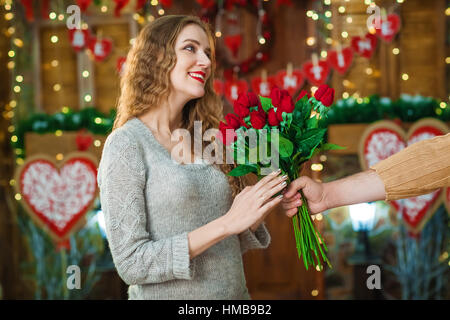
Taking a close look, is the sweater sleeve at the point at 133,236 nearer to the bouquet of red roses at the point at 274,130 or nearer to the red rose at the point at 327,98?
the bouquet of red roses at the point at 274,130

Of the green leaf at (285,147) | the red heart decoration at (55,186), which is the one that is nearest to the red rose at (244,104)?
the green leaf at (285,147)

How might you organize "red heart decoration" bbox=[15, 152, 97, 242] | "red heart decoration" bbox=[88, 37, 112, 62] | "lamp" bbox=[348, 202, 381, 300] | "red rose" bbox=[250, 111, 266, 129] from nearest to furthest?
"red rose" bbox=[250, 111, 266, 129] < "red heart decoration" bbox=[15, 152, 97, 242] < "lamp" bbox=[348, 202, 381, 300] < "red heart decoration" bbox=[88, 37, 112, 62]

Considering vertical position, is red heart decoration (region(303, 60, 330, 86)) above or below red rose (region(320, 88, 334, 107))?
above

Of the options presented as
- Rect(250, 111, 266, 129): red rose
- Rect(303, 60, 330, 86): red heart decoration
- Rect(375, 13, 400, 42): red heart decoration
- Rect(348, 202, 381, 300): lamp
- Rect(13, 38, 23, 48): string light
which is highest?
Rect(375, 13, 400, 42): red heart decoration

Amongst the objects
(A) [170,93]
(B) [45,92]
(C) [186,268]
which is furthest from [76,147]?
(C) [186,268]

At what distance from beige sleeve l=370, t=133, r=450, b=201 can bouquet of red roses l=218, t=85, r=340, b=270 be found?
0.87 ft

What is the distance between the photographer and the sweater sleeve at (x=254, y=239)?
1.78 metres

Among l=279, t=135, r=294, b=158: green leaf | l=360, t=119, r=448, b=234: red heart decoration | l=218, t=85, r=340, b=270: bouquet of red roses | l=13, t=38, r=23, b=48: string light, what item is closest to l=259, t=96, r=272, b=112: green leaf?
l=218, t=85, r=340, b=270: bouquet of red roses

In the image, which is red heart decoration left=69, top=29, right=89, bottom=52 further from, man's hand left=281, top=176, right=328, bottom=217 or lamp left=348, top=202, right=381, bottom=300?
man's hand left=281, top=176, right=328, bottom=217

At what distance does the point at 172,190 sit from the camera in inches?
60.3

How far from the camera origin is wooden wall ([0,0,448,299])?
11.3ft

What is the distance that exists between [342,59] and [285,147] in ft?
7.20

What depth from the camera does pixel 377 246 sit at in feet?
11.1

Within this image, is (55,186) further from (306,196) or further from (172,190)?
(306,196)
